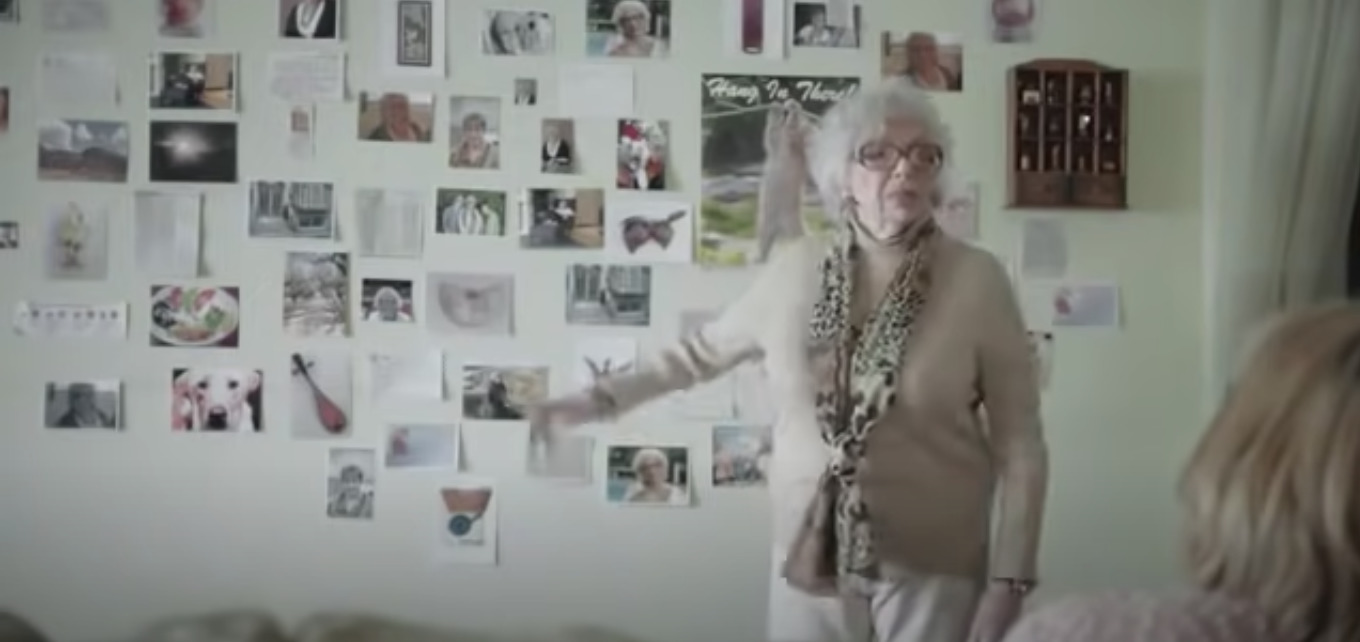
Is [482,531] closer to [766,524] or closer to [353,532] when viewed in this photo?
[353,532]

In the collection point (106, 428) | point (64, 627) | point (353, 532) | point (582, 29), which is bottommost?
point (64, 627)

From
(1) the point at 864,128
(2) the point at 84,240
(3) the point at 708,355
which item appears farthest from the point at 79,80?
(1) the point at 864,128

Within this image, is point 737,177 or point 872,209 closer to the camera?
point 872,209

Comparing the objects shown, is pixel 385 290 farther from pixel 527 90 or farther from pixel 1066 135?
→ pixel 1066 135

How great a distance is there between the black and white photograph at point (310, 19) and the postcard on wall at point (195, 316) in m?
0.41

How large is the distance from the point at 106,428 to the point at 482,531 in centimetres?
61

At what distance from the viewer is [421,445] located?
8.13 ft

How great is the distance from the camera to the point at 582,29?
8.15ft

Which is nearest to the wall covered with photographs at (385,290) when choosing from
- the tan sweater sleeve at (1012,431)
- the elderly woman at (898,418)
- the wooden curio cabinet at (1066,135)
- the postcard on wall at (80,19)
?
the postcard on wall at (80,19)

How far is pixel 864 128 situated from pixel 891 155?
0.05 meters

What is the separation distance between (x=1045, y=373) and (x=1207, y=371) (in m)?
0.26

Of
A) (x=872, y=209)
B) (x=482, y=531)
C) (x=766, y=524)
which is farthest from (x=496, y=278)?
(x=872, y=209)

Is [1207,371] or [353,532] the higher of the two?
[1207,371]

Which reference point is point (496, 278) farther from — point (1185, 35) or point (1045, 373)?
point (1185, 35)
